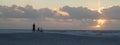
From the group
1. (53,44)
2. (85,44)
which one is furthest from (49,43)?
(85,44)

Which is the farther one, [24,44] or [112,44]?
[112,44]

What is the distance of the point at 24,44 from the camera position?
25.2 m

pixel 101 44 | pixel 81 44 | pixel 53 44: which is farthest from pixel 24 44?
pixel 101 44

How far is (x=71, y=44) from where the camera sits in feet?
85.3

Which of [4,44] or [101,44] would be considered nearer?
[4,44]

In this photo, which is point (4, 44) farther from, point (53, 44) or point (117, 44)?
point (117, 44)

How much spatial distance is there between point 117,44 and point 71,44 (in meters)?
3.92

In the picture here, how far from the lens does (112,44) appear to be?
2716cm

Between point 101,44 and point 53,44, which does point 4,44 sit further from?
point 101,44

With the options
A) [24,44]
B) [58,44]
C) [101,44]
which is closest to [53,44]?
[58,44]

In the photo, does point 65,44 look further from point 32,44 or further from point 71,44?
point 32,44

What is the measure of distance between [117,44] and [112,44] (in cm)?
41

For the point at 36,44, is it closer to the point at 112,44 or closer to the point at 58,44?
the point at 58,44

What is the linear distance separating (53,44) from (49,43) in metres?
0.98
